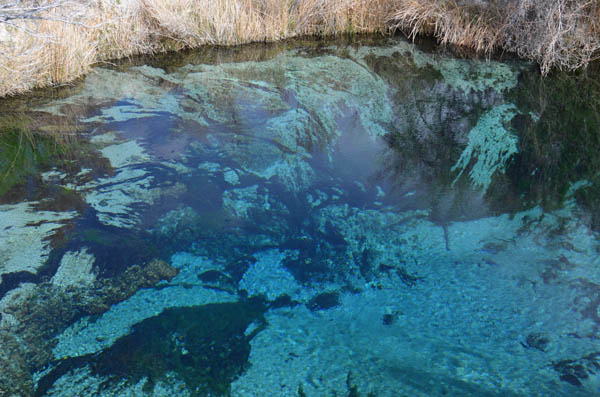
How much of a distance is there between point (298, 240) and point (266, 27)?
3316 mm

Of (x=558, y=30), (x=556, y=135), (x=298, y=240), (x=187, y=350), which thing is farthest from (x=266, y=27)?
(x=187, y=350)

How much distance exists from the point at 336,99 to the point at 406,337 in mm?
2460

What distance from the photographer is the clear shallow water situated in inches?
75.2

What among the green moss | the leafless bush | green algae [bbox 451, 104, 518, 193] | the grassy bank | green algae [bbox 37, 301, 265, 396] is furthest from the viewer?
the leafless bush

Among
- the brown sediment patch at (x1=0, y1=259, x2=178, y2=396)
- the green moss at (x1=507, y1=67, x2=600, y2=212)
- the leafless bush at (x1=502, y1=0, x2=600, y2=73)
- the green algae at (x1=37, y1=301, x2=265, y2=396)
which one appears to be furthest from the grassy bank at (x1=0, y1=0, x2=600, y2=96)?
the green algae at (x1=37, y1=301, x2=265, y2=396)

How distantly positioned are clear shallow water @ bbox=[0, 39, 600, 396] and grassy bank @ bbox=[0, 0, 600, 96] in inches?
13.3

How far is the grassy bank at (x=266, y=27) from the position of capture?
13.0 feet

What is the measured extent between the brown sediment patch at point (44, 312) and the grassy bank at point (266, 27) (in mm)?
2265

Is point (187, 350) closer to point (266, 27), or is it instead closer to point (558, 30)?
point (266, 27)

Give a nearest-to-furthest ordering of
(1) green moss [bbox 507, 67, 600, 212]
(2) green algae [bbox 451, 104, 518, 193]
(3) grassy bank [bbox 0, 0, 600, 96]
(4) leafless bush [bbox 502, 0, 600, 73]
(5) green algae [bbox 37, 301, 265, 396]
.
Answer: (5) green algae [bbox 37, 301, 265, 396]
(1) green moss [bbox 507, 67, 600, 212]
(2) green algae [bbox 451, 104, 518, 193]
(3) grassy bank [bbox 0, 0, 600, 96]
(4) leafless bush [bbox 502, 0, 600, 73]

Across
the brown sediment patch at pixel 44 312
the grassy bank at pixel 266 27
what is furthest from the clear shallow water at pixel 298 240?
the grassy bank at pixel 266 27

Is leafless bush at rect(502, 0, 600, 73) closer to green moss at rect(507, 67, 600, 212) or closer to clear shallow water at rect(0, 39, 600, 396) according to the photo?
green moss at rect(507, 67, 600, 212)

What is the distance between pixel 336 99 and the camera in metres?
4.06

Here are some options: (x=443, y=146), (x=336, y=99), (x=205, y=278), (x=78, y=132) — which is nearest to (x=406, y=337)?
(x=205, y=278)
